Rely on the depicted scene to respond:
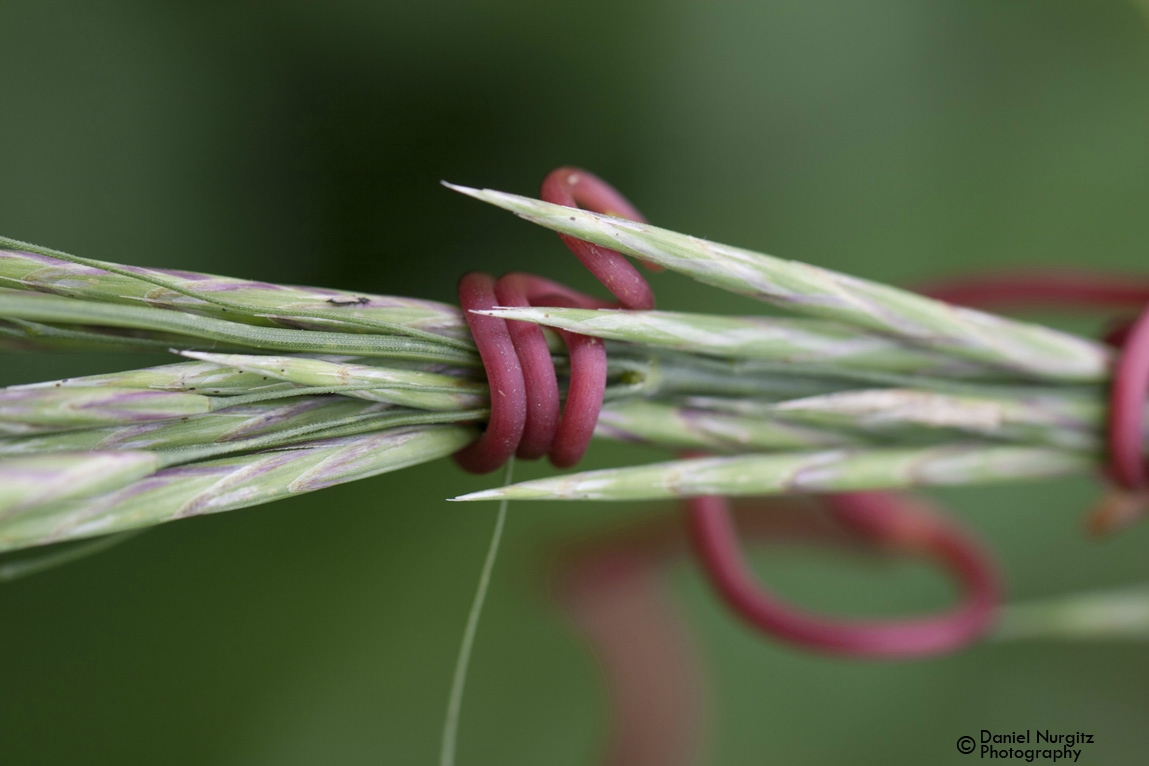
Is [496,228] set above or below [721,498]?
above

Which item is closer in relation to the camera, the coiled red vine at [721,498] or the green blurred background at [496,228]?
the coiled red vine at [721,498]

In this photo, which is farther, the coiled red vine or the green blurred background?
the green blurred background

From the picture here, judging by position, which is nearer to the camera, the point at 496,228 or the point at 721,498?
the point at 721,498

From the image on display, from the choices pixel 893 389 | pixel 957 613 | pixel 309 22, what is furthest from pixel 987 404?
pixel 309 22
